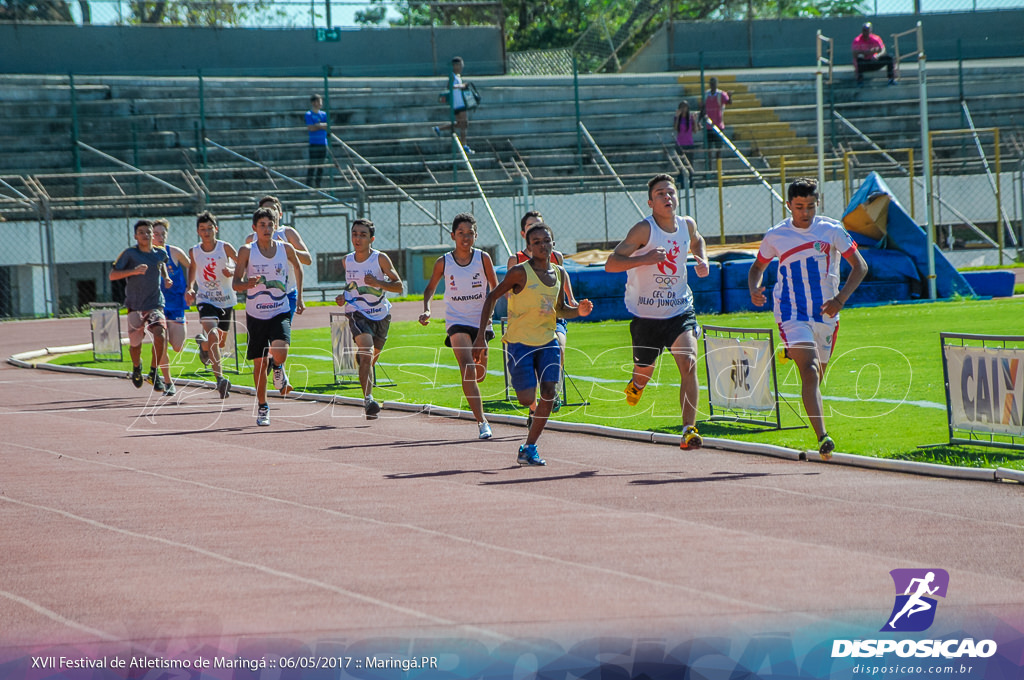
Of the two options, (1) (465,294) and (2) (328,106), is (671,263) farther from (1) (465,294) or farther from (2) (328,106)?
(2) (328,106)

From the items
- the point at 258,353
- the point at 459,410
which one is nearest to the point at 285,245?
the point at 258,353

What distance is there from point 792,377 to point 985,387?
478cm

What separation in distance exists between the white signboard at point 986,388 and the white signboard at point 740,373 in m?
1.71

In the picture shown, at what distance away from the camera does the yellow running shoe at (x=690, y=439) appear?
971 cm

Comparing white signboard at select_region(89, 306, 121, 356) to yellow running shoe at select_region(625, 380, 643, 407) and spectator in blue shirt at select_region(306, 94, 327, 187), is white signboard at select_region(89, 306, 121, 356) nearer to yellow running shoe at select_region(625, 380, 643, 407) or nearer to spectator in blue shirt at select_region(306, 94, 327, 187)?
yellow running shoe at select_region(625, 380, 643, 407)

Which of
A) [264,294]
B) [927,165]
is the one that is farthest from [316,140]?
[264,294]

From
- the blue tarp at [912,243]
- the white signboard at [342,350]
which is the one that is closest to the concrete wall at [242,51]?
the blue tarp at [912,243]

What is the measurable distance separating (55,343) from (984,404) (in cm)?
1940

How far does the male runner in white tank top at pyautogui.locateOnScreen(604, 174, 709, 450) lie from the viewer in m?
9.83

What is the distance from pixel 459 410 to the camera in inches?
515

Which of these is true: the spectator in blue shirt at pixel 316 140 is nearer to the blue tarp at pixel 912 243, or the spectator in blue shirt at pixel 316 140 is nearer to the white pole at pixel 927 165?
the blue tarp at pixel 912 243

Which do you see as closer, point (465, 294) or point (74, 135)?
point (465, 294)

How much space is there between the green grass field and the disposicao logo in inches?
130

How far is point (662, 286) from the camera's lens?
997 cm
